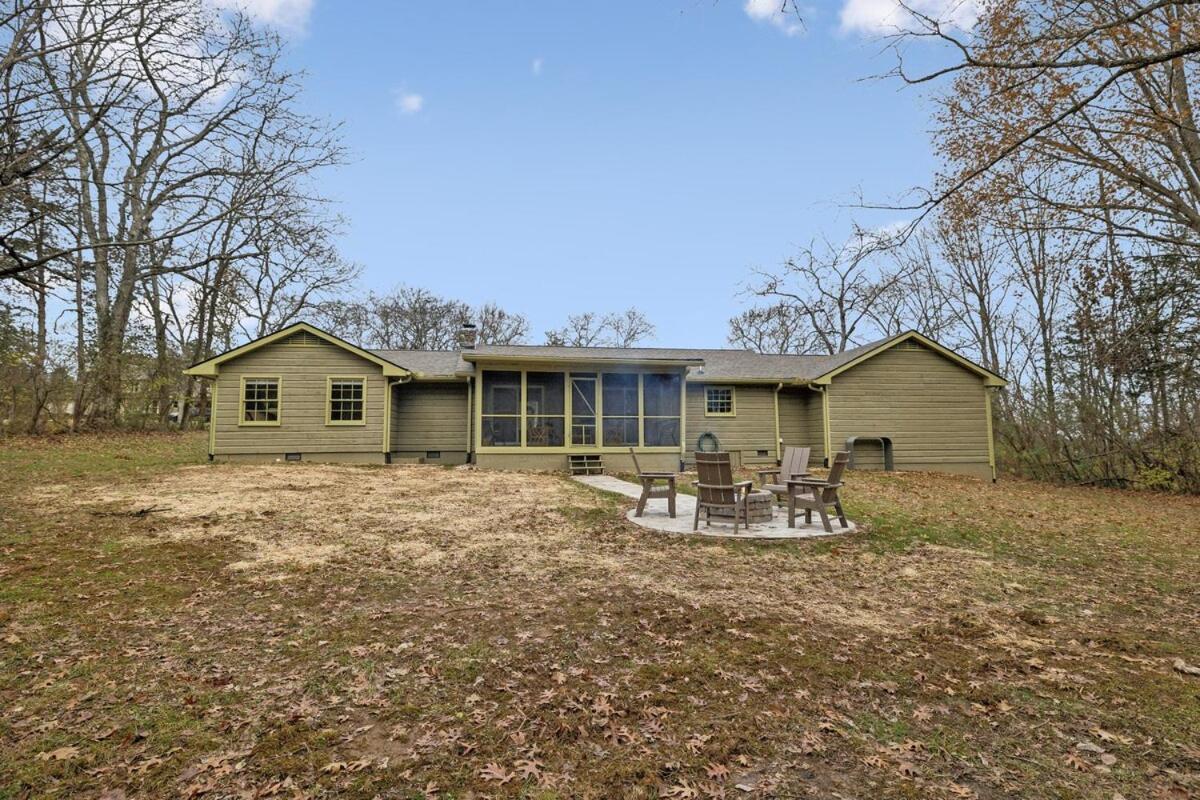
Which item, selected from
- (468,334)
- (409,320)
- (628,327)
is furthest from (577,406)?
(628,327)

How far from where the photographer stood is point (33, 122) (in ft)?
19.5

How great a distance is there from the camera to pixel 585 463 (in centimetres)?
1480

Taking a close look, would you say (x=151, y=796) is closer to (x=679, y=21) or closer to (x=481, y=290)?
(x=679, y=21)

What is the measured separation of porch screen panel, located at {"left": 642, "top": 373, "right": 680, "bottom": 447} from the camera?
15.3 metres

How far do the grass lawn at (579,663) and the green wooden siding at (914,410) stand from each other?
30.2ft

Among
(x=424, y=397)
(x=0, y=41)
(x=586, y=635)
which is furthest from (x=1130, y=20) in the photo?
(x=424, y=397)

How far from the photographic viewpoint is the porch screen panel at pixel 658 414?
15.3 meters

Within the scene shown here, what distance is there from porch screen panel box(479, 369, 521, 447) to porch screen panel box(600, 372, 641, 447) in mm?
2378

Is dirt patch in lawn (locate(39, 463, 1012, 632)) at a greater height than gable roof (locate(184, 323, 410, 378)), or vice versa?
gable roof (locate(184, 323, 410, 378))

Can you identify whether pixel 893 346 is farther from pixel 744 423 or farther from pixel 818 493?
pixel 818 493

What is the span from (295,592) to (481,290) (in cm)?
3394

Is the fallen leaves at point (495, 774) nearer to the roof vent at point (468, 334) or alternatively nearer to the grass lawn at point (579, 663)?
the grass lawn at point (579, 663)

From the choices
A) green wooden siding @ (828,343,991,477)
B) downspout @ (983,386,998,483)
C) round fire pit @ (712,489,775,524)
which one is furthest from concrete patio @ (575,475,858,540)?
downspout @ (983,386,998,483)

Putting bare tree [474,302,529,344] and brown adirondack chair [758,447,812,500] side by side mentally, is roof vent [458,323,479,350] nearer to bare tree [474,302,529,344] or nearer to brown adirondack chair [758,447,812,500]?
brown adirondack chair [758,447,812,500]
